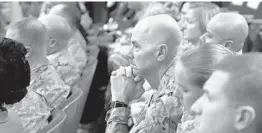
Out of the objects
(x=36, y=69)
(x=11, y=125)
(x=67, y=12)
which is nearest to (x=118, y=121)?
(x=11, y=125)

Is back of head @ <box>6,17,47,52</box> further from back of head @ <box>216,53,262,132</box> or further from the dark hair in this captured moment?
back of head @ <box>216,53,262,132</box>

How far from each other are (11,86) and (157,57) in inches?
25.8

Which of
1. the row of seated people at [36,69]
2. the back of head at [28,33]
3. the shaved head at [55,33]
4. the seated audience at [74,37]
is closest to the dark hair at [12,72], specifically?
the row of seated people at [36,69]

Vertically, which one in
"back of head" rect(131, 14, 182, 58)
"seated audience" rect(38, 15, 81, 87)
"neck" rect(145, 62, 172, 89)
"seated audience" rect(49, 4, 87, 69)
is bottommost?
"neck" rect(145, 62, 172, 89)

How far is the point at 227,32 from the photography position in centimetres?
266

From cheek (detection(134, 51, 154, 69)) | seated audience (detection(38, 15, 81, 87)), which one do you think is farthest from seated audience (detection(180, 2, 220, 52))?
cheek (detection(134, 51, 154, 69))

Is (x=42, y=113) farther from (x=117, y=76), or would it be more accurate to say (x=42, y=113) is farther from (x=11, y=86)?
(x=11, y=86)

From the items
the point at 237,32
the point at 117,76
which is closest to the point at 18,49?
the point at 117,76

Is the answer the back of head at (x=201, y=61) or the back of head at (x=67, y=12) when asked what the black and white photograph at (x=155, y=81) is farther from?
the back of head at (x=67, y=12)

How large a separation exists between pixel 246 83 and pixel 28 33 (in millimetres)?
1848

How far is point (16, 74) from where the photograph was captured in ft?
5.64

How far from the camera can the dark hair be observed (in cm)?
168

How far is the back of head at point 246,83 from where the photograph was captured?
3.88ft

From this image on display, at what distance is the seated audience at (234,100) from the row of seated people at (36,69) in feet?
2.51
